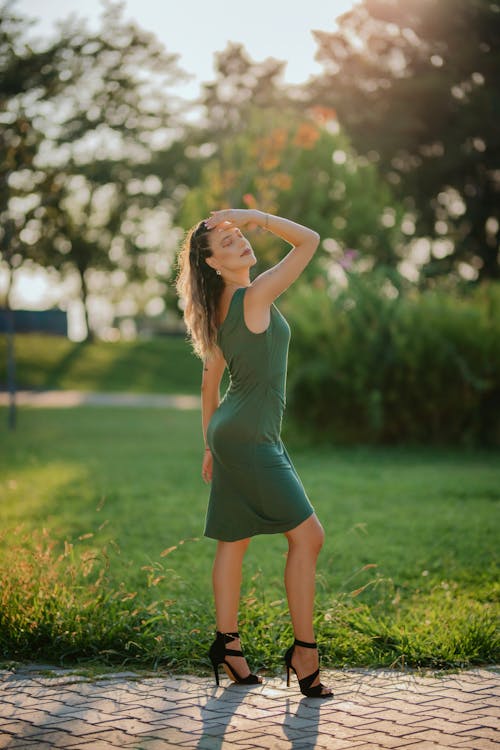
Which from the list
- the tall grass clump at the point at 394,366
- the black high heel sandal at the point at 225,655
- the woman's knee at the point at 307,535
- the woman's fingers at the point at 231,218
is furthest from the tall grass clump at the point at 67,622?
the tall grass clump at the point at 394,366

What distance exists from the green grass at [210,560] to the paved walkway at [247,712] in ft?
1.03

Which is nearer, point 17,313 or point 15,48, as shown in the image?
point 15,48

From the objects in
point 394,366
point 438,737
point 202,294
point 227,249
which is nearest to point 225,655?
point 438,737

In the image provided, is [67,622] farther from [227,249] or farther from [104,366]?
[104,366]

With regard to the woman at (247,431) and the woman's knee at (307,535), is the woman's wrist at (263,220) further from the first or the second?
the woman's knee at (307,535)

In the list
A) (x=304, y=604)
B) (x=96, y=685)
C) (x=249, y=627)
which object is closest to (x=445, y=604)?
(x=249, y=627)

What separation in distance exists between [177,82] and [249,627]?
26.6m

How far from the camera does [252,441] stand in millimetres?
4207

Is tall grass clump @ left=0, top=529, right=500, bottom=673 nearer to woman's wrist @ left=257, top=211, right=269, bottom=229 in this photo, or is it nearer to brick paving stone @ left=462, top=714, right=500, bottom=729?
brick paving stone @ left=462, top=714, right=500, bottom=729

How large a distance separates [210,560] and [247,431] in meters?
3.23

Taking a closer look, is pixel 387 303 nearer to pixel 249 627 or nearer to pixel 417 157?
pixel 249 627

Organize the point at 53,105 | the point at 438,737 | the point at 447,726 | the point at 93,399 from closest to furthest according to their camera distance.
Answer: the point at 438,737
the point at 447,726
the point at 53,105
the point at 93,399

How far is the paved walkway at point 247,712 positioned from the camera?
3.58 metres

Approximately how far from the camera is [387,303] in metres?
14.8
